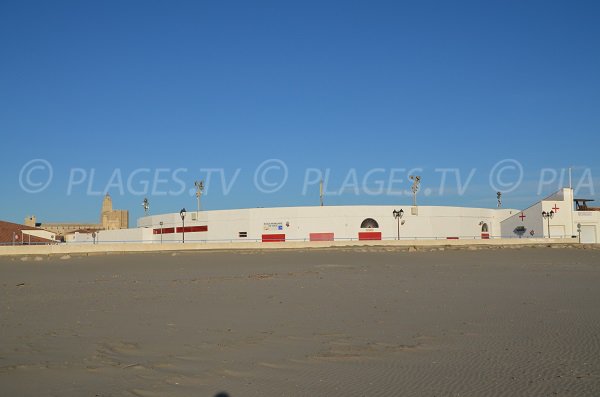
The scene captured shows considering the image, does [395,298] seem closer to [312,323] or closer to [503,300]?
[503,300]

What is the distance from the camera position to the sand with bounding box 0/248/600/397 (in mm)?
6223

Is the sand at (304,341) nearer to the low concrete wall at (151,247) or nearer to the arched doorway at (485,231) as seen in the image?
the low concrete wall at (151,247)

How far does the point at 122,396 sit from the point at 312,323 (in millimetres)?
4855

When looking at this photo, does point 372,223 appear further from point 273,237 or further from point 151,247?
point 151,247

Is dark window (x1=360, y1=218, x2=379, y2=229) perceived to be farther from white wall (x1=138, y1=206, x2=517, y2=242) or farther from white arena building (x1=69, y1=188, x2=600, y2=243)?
white wall (x1=138, y1=206, x2=517, y2=242)

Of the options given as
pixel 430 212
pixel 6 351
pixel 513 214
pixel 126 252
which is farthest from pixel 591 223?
pixel 6 351

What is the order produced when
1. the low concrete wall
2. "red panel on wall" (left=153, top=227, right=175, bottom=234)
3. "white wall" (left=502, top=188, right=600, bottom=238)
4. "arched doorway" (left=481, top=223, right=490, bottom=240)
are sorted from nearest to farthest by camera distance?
the low concrete wall → "white wall" (left=502, top=188, right=600, bottom=238) → "red panel on wall" (left=153, top=227, right=175, bottom=234) → "arched doorway" (left=481, top=223, right=490, bottom=240)

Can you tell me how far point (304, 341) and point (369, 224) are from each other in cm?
6091

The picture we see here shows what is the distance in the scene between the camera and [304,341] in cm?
865

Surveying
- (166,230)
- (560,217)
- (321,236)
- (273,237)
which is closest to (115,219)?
(166,230)

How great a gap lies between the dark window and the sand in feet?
173

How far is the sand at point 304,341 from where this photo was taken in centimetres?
622

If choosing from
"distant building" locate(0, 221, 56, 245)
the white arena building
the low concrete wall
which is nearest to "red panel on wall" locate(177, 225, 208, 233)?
the white arena building

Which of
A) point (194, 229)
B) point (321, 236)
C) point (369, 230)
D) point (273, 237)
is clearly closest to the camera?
point (321, 236)
